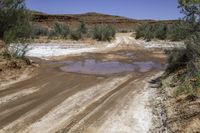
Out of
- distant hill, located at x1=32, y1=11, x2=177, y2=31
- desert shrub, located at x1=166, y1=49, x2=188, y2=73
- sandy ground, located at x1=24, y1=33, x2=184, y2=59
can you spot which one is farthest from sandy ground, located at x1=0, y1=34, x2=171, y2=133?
distant hill, located at x1=32, y1=11, x2=177, y2=31

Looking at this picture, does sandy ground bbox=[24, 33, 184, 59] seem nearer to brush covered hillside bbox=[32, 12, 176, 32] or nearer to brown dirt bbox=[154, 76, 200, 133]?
brown dirt bbox=[154, 76, 200, 133]

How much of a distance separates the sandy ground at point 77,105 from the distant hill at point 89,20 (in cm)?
10014

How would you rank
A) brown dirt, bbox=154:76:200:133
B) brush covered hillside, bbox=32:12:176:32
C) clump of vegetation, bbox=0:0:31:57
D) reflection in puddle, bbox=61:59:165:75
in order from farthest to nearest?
brush covered hillside, bbox=32:12:176:32 → clump of vegetation, bbox=0:0:31:57 → reflection in puddle, bbox=61:59:165:75 → brown dirt, bbox=154:76:200:133

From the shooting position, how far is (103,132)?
9078 millimetres

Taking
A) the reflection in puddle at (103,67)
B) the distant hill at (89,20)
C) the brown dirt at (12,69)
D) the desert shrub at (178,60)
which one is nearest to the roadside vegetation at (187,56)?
the desert shrub at (178,60)

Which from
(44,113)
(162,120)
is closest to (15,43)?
(44,113)

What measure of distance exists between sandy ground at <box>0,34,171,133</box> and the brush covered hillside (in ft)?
299

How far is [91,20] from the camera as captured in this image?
15325 cm

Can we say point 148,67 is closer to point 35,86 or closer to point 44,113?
point 35,86

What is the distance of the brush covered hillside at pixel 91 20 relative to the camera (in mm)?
125875

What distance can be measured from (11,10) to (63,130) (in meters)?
14.1

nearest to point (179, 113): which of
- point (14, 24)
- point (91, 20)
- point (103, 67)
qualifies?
point (103, 67)

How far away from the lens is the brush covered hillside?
4956 inches

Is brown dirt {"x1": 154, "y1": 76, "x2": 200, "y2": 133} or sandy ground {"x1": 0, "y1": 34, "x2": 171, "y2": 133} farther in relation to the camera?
sandy ground {"x1": 0, "y1": 34, "x2": 171, "y2": 133}
